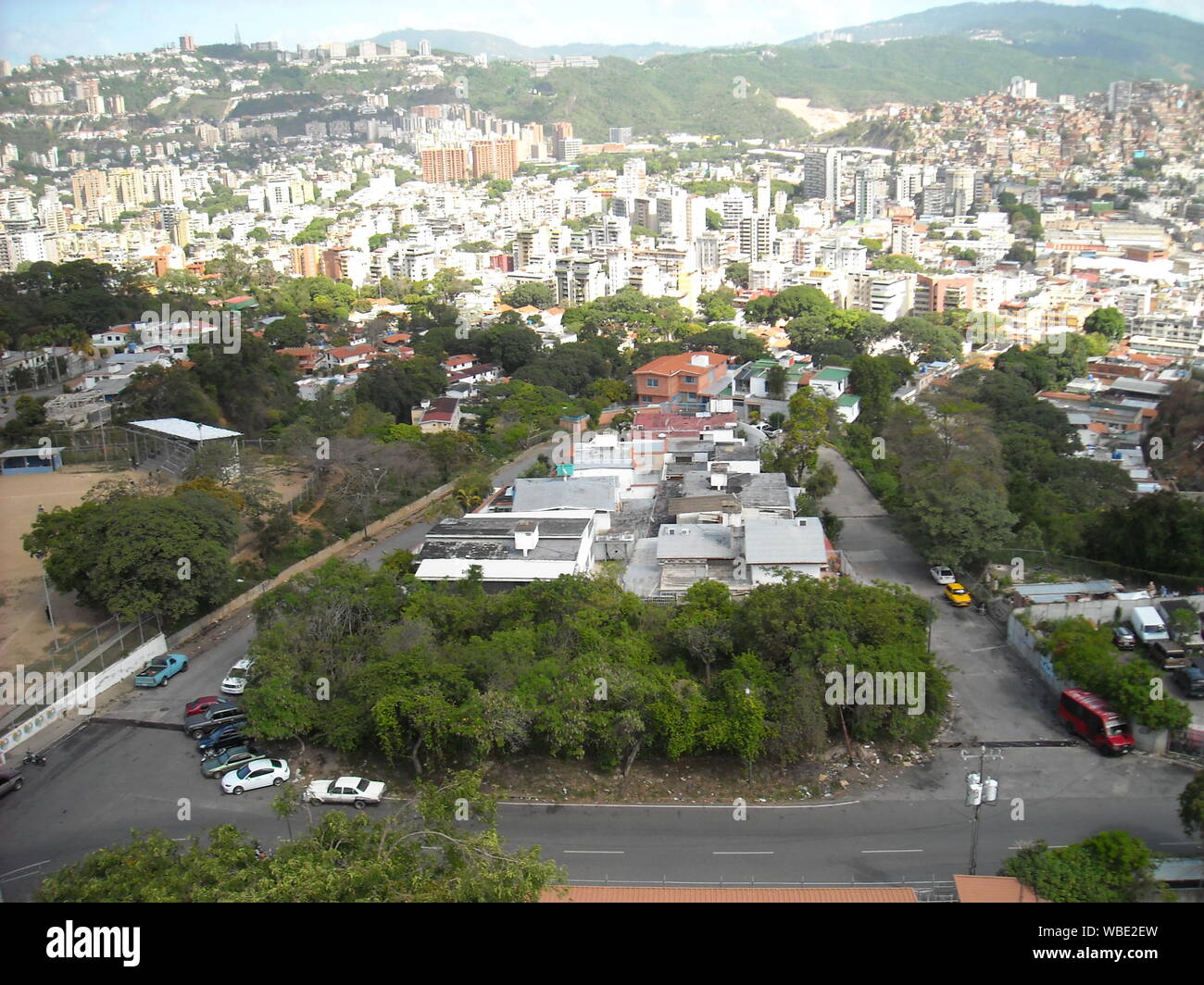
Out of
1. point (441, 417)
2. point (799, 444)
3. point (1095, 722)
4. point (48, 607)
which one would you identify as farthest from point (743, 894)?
point (441, 417)

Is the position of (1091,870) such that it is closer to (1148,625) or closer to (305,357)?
(1148,625)

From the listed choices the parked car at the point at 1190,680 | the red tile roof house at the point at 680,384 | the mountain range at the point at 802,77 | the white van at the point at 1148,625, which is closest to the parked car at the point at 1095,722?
the parked car at the point at 1190,680

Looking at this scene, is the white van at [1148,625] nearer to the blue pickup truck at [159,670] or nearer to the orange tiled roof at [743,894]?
the orange tiled roof at [743,894]

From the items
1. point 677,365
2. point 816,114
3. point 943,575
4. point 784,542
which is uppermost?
point 816,114

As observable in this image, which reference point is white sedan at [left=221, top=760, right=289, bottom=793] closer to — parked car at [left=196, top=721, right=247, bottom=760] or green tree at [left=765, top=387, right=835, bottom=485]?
parked car at [left=196, top=721, right=247, bottom=760]

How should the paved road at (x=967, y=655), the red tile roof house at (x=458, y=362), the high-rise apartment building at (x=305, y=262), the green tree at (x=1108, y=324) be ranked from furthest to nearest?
the high-rise apartment building at (x=305, y=262) < the green tree at (x=1108, y=324) < the red tile roof house at (x=458, y=362) < the paved road at (x=967, y=655)
